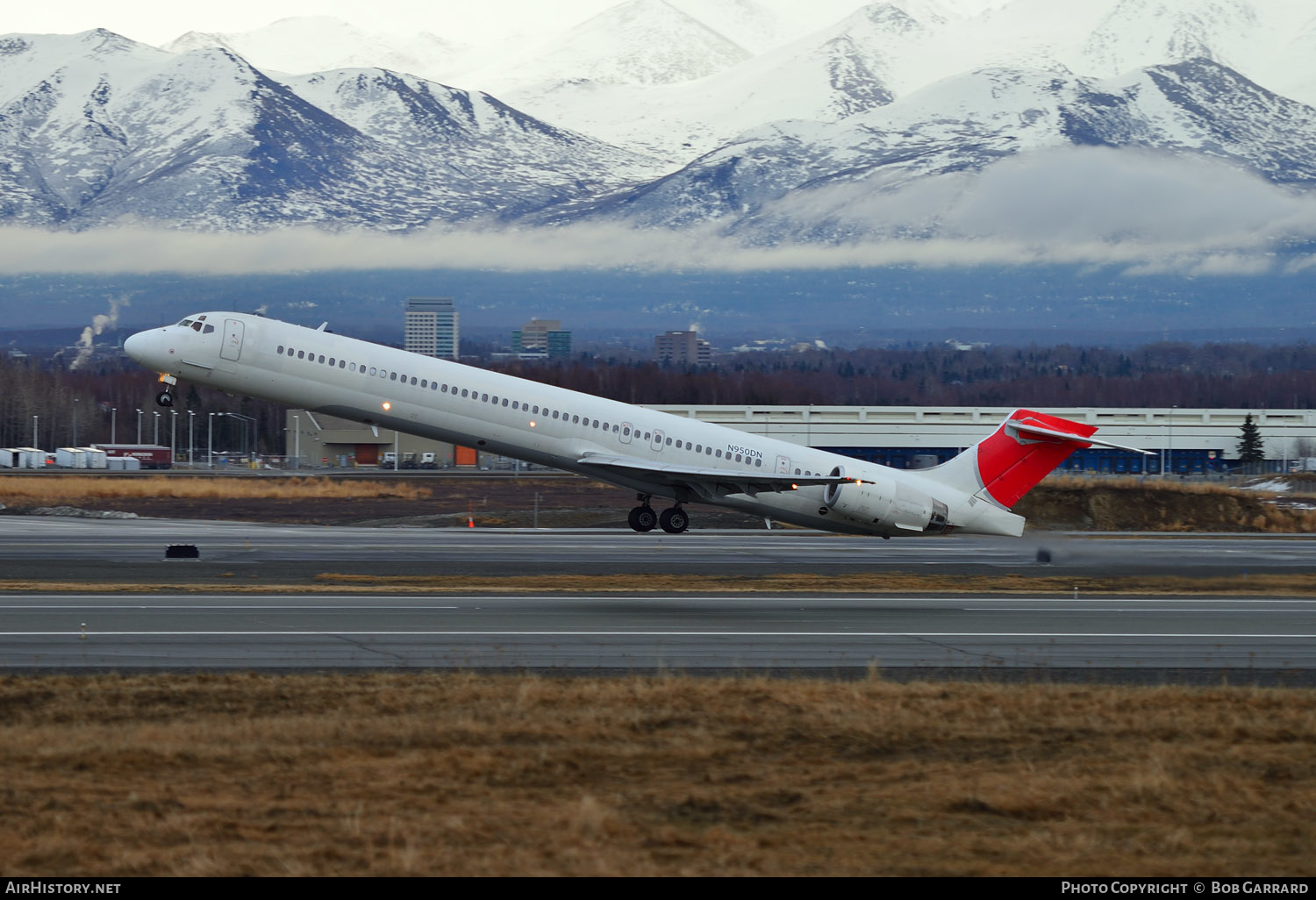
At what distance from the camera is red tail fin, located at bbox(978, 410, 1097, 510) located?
1555 inches

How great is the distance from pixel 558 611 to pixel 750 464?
34.2 ft

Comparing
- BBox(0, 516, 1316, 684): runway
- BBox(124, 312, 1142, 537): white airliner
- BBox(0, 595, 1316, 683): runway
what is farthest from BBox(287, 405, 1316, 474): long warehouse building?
BBox(0, 595, 1316, 683): runway

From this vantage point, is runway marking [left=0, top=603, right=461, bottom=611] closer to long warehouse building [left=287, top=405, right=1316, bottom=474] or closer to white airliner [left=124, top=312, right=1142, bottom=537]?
white airliner [left=124, top=312, right=1142, bottom=537]

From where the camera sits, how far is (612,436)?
38812mm

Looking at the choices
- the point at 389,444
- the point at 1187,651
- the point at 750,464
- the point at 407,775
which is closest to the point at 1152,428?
the point at 389,444

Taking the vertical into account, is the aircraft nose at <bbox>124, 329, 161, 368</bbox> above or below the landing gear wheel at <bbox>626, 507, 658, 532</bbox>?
above

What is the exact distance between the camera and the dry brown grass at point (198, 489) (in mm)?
71812

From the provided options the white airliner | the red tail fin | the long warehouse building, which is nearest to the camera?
the white airliner

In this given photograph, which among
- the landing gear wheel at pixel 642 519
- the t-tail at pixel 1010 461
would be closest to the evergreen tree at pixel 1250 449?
the t-tail at pixel 1010 461

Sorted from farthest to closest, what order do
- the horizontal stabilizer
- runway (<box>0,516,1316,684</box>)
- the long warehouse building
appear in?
the long warehouse building
the horizontal stabilizer
runway (<box>0,516,1316,684</box>)

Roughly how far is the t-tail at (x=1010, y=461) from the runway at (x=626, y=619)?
158cm

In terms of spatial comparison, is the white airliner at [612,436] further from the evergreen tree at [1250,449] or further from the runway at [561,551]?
the evergreen tree at [1250,449]

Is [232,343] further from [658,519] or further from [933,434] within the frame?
[933,434]
